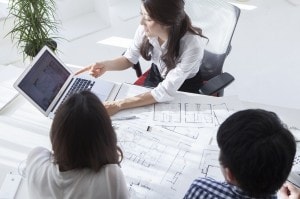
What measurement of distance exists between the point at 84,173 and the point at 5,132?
23.8 inches

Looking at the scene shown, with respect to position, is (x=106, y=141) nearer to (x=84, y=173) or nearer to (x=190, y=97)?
(x=84, y=173)

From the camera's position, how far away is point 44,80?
1.49 metres

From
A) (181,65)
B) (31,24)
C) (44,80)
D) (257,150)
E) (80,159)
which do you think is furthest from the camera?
(31,24)

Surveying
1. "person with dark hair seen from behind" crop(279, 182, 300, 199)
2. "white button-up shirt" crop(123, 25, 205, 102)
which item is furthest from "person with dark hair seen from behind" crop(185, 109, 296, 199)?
"white button-up shirt" crop(123, 25, 205, 102)

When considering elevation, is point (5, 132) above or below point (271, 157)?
below

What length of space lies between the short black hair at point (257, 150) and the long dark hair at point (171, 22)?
74cm

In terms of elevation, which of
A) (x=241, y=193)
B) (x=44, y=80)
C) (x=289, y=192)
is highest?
(x=44, y=80)

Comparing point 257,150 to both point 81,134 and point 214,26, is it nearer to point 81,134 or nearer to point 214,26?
point 81,134

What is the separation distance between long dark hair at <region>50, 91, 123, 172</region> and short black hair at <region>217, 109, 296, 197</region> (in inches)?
12.3

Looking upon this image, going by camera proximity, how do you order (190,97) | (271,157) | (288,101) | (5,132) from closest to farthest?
(271,157) < (5,132) < (190,97) < (288,101)

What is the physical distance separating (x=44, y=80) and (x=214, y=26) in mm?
883

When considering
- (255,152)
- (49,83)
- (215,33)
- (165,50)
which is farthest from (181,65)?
(255,152)

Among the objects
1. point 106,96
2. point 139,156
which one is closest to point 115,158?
point 139,156

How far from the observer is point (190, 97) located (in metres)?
1.60
